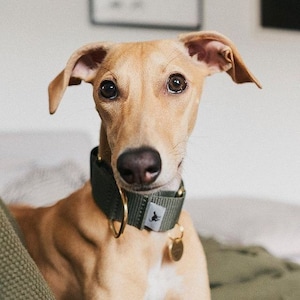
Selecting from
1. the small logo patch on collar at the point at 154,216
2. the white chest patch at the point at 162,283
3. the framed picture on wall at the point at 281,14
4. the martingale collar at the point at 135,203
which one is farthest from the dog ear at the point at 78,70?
the framed picture on wall at the point at 281,14

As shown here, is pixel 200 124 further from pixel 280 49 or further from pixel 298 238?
pixel 298 238

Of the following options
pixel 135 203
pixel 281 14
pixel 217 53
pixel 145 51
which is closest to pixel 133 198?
pixel 135 203

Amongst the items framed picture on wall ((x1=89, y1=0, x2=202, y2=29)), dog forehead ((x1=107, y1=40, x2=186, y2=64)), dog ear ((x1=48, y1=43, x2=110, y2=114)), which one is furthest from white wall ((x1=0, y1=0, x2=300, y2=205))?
dog forehead ((x1=107, y1=40, x2=186, y2=64))

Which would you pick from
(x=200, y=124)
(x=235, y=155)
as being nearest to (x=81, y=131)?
(x=200, y=124)

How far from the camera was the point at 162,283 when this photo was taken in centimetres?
125

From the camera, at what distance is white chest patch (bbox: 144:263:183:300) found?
1.23m

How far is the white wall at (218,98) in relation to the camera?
96.0 inches

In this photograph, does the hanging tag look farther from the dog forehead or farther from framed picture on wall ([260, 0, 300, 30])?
framed picture on wall ([260, 0, 300, 30])

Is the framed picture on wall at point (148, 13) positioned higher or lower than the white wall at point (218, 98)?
higher

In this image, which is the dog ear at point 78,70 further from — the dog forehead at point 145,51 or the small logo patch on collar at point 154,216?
the small logo patch on collar at point 154,216

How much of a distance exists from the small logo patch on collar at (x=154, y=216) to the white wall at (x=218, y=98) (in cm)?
137

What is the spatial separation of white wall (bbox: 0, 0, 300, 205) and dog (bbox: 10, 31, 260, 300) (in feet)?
3.78

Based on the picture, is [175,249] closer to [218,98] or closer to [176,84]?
[176,84]

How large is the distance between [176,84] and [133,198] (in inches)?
10.0
